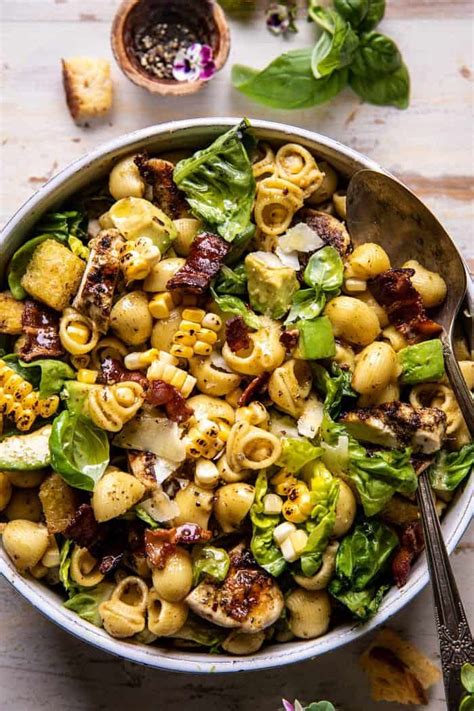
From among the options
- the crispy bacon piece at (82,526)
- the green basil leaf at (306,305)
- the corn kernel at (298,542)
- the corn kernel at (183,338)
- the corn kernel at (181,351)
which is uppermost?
the green basil leaf at (306,305)

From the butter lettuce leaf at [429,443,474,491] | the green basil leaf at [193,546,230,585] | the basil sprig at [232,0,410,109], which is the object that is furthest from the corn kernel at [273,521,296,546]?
the basil sprig at [232,0,410,109]

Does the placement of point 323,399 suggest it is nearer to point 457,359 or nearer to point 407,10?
point 457,359

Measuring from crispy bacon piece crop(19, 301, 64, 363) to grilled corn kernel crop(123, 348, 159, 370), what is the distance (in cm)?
16

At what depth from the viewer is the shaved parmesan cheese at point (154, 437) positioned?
202 cm

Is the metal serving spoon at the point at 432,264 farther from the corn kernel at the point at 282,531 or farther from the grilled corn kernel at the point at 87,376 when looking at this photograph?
the grilled corn kernel at the point at 87,376

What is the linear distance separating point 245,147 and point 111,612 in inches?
44.1

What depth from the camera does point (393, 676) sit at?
2.37m

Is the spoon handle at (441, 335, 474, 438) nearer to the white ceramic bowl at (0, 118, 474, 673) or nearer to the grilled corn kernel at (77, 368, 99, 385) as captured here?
the white ceramic bowl at (0, 118, 474, 673)

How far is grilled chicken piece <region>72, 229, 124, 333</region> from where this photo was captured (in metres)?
2.03

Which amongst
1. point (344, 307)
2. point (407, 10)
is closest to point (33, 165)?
point (344, 307)

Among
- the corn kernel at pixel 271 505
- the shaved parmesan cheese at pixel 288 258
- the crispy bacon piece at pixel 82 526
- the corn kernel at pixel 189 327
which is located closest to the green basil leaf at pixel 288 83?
the shaved parmesan cheese at pixel 288 258

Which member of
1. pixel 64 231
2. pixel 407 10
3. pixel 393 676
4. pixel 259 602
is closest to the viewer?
pixel 259 602

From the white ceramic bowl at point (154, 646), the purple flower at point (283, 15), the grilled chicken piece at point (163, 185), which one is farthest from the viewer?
the purple flower at point (283, 15)

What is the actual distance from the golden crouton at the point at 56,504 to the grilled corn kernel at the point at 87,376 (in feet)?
0.73
